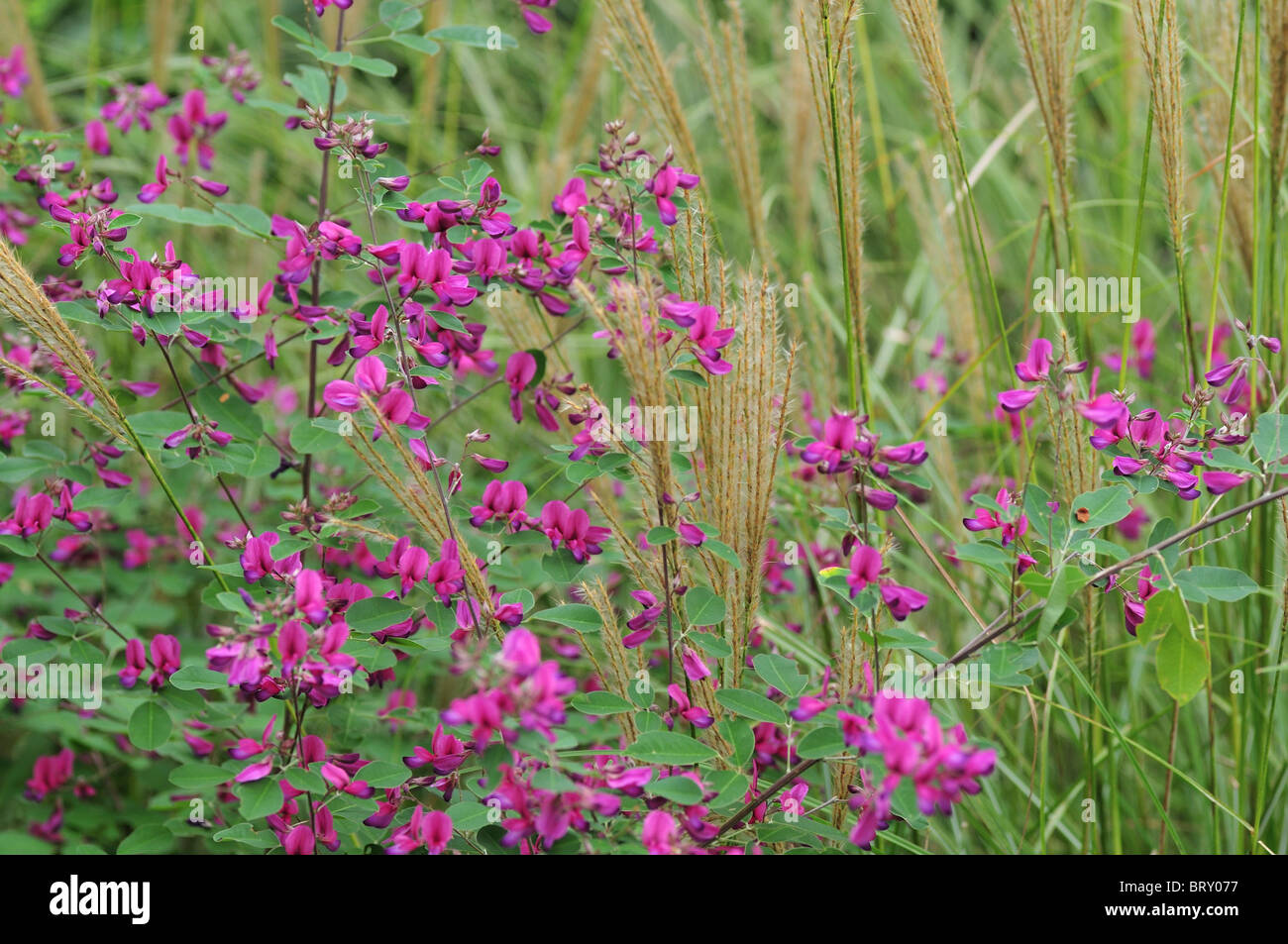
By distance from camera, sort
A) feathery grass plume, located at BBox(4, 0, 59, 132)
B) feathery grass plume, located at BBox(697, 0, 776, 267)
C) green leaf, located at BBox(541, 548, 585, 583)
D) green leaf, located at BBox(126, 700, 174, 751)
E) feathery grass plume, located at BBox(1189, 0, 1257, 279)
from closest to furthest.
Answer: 1. green leaf, located at BBox(541, 548, 585, 583)
2. green leaf, located at BBox(126, 700, 174, 751)
3. feathery grass plume, located at BBox(1189, 0, 1257, 279)
4. feathery grass plume, located at BBox(697, 0, 776, 267)
5. feathery grass plume, located at BBox(4, 0, 59, 132)

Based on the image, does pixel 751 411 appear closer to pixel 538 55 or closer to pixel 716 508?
pixel 716 508

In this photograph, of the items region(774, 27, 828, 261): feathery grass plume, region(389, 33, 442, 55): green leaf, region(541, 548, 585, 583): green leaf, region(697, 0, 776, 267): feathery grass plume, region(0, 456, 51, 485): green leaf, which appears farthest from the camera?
region(774, 27, 828, 261): feathery grass plume

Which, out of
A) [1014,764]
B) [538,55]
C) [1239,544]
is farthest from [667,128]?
[538,55]

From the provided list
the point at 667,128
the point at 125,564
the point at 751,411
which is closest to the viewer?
the point at 751,411

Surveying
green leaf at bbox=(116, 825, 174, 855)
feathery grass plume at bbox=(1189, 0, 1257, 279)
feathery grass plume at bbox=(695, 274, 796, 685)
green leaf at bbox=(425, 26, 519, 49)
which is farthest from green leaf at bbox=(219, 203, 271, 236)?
feathery grass plume at bbox=(1189, 0, 1257, 279)

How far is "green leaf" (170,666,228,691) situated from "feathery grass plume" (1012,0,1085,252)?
1.27m

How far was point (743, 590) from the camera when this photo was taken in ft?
4.03

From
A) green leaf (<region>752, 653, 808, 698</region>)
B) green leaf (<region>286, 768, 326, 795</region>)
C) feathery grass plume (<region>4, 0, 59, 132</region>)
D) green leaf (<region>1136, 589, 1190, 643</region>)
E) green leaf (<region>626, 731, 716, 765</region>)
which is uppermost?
feathery grass plume (<region>4, 0, 59, 132</region>)

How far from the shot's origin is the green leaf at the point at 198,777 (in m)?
1.29

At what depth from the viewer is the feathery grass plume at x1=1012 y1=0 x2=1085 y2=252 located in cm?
151

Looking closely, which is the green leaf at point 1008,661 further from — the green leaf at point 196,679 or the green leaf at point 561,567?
the green leaf at point 196,679

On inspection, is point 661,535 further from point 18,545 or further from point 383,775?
point 18,545

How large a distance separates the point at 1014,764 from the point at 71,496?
1.64 meters

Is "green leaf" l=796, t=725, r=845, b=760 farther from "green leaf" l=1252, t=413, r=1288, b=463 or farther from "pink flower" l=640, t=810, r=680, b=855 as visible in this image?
"green leaf" l=1252, t=413, r=1288, b=463
